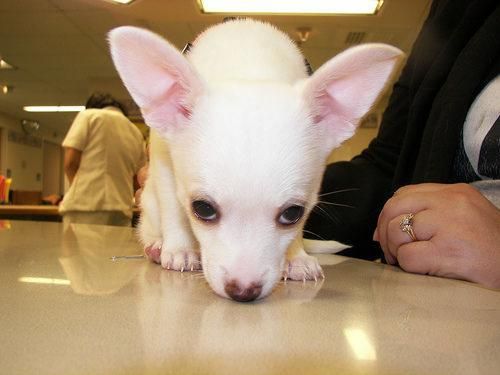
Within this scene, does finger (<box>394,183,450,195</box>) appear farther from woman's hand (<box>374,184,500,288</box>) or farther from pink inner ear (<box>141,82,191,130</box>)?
pink inner ear (<box>141,82,191,130</box>)

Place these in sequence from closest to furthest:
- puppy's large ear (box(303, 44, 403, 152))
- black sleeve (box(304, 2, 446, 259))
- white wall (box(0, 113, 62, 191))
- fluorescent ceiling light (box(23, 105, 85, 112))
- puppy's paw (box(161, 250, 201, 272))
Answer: puppy's large ear (box(303, 44, 403, 152)) < puppy's paw (box(161, 250, 201, 272)) < black sleeve (box(304, 2, 446, 259)) < fluorescent ceiling light (box(23, 105, 85, 112)) < white wall (box(0, 113, 62, 191))

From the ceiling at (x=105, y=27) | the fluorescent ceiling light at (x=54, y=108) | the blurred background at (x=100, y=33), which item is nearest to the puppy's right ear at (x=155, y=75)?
the blurred background at (x=100, y=33)

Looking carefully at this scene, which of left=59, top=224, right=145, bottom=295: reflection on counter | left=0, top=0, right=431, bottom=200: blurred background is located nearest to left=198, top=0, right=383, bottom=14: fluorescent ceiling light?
left=0, top=0, right=431, bottom=200: blurred background

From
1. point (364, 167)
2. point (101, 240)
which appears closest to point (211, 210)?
point (101, 240)

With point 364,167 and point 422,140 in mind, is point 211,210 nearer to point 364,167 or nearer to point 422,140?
point 422,140

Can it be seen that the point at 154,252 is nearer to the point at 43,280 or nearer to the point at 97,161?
the point at 43,280

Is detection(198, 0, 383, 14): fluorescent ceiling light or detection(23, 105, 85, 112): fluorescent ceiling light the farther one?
detection(23, 105, 85, 112): fluorescent ceiling light

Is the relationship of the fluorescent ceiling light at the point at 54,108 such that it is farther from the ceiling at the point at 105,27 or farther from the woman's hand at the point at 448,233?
the woman's hand at the point at 448,233

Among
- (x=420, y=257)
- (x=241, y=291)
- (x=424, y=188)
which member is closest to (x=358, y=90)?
(x=424, y=188)
